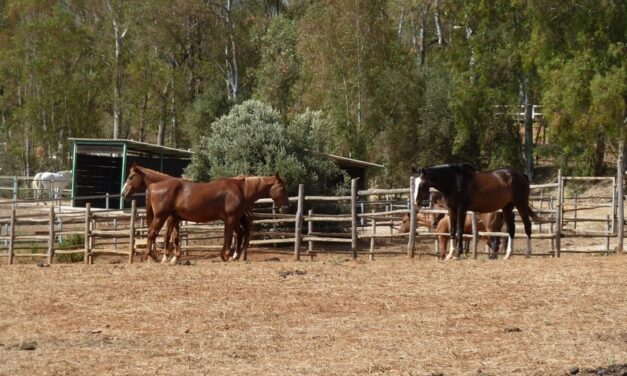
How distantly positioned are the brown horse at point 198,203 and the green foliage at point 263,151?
9.29 meters

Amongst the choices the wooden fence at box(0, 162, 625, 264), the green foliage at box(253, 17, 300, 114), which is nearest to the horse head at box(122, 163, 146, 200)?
the wooden fence at box(0, 162, 625, 264)

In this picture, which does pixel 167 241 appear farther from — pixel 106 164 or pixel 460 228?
pixel 106 164

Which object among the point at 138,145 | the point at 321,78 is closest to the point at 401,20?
the point at 321,78

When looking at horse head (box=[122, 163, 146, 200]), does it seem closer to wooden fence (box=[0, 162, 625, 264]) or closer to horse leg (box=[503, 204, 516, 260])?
wooden fence (box=[0, 162, 625, 264])

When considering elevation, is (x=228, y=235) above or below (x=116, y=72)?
below

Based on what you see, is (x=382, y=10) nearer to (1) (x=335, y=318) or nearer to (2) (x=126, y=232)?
(2) (x=126, y=232)

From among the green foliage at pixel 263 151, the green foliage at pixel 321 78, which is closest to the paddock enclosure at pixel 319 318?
the green foliage at pixel 263 151

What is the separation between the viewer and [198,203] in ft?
59.8

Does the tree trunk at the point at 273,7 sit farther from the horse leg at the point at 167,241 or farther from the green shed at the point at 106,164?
the horse leg at the point at 167,241

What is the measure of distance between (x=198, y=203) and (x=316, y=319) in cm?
700

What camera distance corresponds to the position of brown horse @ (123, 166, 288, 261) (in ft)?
59.8

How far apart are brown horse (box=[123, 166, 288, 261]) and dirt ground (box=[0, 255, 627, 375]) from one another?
7.17 ft

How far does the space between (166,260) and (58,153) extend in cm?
3648

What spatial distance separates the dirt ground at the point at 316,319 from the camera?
948cm
